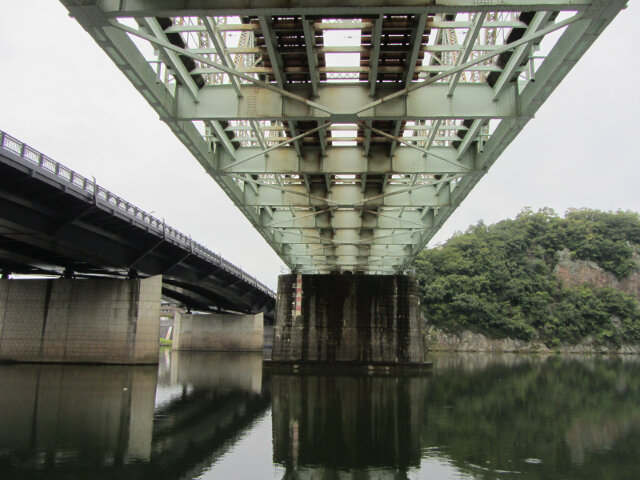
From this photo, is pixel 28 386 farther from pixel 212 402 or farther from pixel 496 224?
pixel 496 224

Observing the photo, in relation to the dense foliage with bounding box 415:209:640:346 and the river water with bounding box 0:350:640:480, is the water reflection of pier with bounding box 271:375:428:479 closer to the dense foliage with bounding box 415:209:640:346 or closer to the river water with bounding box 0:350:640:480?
the river water with bounding box 0:350:640:480

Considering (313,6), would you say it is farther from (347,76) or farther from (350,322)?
(350,322)

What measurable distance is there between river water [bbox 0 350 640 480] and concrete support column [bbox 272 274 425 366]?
19.2ft

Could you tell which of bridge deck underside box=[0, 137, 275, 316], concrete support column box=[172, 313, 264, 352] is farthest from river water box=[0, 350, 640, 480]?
concrete support column box=[172, 313, 264, 352]

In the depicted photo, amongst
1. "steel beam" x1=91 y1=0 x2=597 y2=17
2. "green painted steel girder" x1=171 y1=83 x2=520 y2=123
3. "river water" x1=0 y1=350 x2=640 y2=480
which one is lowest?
"river water" x1=0 y1=350 x2=640 y2=480

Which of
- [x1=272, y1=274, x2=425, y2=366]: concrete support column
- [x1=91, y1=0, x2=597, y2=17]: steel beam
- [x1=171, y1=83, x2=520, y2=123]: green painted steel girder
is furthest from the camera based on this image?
[x1=272, y1=274, x2=425, y2=366]: concrete support column

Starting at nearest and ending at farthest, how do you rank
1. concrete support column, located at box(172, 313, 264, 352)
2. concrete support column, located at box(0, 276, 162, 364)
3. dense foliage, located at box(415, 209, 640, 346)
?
1. concrete support column, located at box(0, 276, 162, 364)
2. concrete support column, located at box(172, 313, 264, 352)
3. dense foliage, located at box(415, 209, 640, 346)

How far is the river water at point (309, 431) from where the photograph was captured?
12156 millimetres

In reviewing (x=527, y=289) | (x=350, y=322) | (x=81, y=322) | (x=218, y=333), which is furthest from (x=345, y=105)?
(x=527, y=289)

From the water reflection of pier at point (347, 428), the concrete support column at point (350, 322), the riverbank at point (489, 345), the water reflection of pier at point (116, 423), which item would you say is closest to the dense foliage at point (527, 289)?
the riverbank at point (489, 345)

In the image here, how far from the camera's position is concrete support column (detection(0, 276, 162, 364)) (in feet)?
128

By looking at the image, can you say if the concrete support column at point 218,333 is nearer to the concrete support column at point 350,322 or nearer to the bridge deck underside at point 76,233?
the bridge deck underside at point 76,233

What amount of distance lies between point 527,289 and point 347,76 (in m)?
89.3

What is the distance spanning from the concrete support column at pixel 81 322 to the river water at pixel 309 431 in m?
8.42
